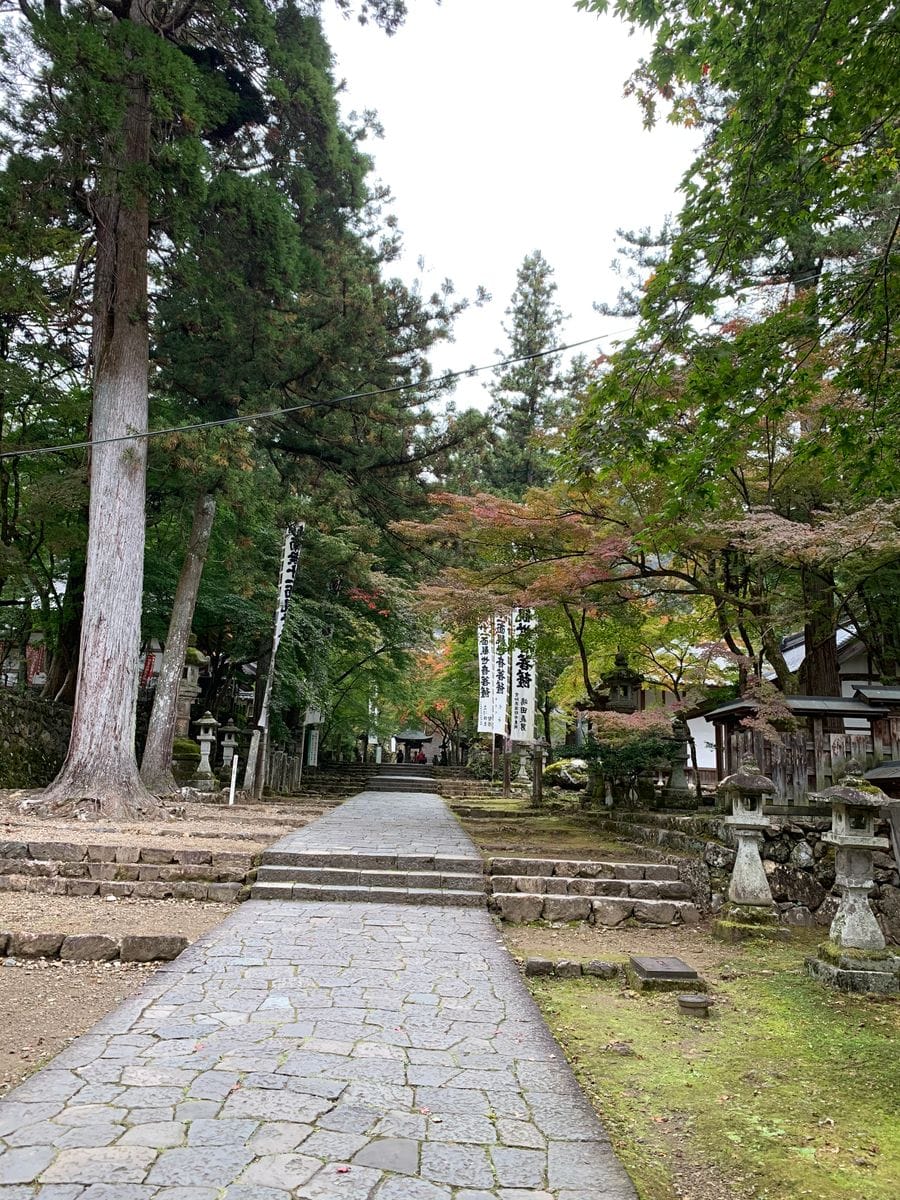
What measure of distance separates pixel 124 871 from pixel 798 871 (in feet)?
21.2

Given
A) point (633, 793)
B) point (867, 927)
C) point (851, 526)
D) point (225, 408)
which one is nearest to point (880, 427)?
point (851, 526)

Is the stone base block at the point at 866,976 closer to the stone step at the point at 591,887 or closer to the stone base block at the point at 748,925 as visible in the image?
the stone base block at the point at 748,925

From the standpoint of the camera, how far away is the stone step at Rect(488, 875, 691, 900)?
278 inches

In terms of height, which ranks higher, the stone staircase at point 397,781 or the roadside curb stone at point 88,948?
A: the roadside curb stone at point 88,948

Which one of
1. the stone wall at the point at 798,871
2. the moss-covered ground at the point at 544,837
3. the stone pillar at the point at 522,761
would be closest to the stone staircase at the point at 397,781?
the stone pillar at the point at 522,761

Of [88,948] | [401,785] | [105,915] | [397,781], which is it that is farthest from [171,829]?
[397,781]

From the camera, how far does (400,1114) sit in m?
2.79

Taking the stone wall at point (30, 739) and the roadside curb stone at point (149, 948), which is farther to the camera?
the stone wall at point (30, 739)

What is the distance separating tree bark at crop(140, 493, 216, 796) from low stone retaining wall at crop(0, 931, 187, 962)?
8177 millimetres

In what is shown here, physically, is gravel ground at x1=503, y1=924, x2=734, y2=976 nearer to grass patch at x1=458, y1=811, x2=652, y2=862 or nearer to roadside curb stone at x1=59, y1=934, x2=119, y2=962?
grass patch at x1=458, y1=811, x2=652, y2=862

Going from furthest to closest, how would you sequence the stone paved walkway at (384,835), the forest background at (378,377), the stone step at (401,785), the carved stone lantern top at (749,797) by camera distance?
1. the stone step at (401,785)
2. the stone paved walkway at (384,835)
3. the carved stone lantern top at (749,797)
4. the forest background at (378,377)

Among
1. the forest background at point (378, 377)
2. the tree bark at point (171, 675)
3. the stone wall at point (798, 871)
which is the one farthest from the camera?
the tree bark at point (171, 675)

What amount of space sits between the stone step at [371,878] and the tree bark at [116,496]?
351 centimetres

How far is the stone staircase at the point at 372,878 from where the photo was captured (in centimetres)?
677
